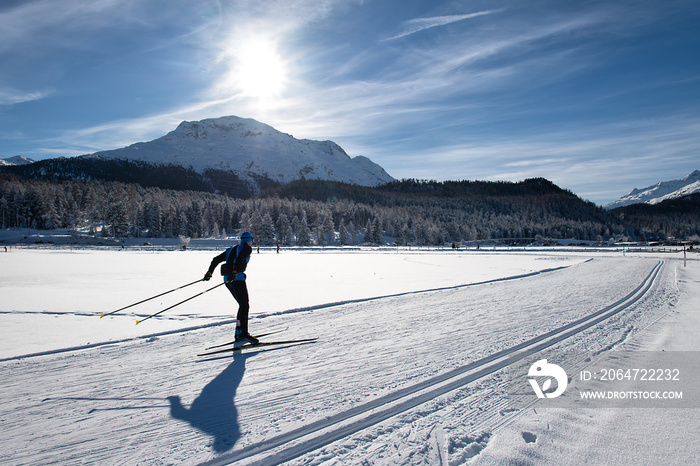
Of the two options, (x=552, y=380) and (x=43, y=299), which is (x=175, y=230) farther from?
(x=552, y=380)

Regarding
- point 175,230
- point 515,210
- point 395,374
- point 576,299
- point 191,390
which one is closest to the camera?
point 191,390

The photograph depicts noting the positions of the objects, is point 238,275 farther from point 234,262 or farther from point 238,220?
point 238,220

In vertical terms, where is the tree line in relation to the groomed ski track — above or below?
above

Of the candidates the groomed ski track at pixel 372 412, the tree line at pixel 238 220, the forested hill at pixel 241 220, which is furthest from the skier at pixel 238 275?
the forested hill at pixel 241 220

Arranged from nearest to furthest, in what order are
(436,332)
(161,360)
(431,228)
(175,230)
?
(161,360)
(436,332)
(175,230)
(431,228)

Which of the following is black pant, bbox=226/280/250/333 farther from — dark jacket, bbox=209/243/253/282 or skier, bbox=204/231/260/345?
dark jacket, bbox=209/243/253/282

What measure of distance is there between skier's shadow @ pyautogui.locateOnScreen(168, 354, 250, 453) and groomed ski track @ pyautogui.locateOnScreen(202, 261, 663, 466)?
30cm


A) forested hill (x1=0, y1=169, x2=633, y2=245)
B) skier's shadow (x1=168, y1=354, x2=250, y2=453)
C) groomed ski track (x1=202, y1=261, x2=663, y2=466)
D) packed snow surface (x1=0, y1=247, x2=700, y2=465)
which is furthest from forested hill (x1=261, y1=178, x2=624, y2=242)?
skier's shadow (x1=168, y1=354, x2=250, y2=453)

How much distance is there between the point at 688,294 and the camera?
11578mm

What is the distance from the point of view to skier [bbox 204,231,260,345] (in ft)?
20.0

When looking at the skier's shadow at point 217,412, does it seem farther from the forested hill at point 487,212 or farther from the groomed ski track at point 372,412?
the forested hill at point 487,212

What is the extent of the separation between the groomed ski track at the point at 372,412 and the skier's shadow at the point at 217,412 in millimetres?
301

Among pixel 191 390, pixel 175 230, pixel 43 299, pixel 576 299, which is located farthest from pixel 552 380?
pixel 175 230

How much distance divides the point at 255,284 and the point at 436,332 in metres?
9.47
